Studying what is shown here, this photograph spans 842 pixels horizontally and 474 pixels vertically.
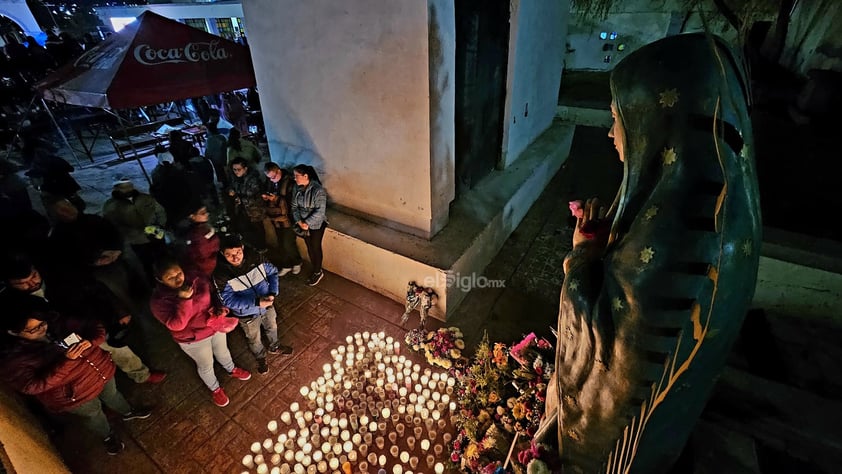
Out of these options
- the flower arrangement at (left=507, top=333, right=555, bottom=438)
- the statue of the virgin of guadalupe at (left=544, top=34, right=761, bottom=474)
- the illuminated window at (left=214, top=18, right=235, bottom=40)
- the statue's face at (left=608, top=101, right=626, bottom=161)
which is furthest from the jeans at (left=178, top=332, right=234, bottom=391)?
the illuminated window at (left=214, top=18, right=235, bottom=40)

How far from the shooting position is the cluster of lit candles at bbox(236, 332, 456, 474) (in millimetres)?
3340

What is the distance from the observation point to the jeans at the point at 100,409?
318 centimetres

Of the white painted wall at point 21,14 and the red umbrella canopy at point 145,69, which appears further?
the white painted wall at point 21,14

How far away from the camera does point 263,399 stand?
3.91 m

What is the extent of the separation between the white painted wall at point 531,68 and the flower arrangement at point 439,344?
3.45 meters

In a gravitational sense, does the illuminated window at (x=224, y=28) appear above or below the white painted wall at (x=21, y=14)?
below

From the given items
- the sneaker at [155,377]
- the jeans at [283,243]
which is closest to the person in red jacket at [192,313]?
the sneaker at [155,377]

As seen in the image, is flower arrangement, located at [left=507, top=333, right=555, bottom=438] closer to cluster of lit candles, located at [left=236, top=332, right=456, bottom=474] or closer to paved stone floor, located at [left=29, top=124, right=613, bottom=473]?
paved stone floor, located at [left=29, top=124, right=613, bottom=473]

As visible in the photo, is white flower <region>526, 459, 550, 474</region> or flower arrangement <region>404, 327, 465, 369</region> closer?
white flower <region>526, 459, 550, 474</region>

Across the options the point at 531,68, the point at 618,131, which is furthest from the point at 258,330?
the point at 531,68

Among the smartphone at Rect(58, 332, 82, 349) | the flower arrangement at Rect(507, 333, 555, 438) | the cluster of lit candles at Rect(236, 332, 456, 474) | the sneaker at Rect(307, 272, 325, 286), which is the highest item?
the smartphone at Rect(58, 332, 82, 349)

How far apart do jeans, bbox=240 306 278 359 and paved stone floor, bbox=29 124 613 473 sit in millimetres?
214

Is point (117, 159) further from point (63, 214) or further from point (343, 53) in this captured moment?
point (343, 53)

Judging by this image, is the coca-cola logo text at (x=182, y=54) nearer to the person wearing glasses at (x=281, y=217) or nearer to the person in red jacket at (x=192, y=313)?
the person wearing glasses at (x=281, y=217)
